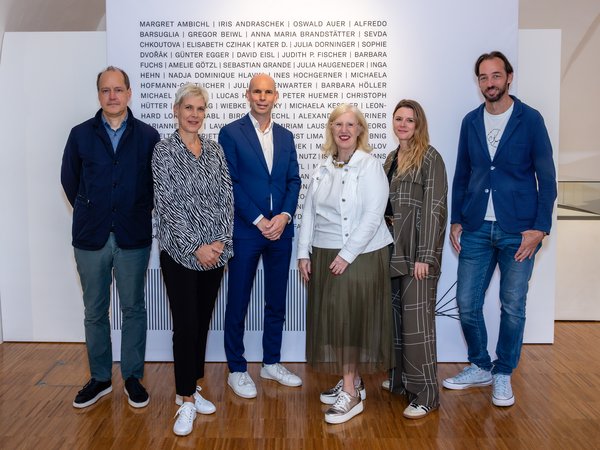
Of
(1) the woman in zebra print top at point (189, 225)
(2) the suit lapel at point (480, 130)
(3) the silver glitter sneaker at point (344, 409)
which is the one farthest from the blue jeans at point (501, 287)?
(1) the woman in zebra print top at point (189, 225)

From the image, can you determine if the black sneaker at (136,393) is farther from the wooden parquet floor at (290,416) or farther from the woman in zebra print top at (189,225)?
the woman in zebra print top at (189,225)

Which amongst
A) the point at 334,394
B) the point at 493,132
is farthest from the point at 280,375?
the point at 493,132

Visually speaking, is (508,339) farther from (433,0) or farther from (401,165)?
(433,0)

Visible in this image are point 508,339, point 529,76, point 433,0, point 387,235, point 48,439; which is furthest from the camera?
point 529,76

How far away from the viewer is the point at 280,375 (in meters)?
4.02

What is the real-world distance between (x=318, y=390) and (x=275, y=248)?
0.92m

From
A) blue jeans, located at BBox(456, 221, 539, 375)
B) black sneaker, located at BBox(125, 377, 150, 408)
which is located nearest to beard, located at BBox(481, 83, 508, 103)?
blue jeans, located at BBox(456, 221, 539, 375)

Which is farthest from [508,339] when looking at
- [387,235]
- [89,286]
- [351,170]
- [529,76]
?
[89,286]

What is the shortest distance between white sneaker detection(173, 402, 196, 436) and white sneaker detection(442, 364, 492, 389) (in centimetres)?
160

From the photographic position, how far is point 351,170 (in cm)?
334

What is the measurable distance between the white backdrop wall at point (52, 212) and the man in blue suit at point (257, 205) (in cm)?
59

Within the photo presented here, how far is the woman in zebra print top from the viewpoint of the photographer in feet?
10.4

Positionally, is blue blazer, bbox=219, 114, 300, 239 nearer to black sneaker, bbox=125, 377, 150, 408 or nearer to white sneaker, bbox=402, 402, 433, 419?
black sneaker, bbox=125, 377, 150, 408

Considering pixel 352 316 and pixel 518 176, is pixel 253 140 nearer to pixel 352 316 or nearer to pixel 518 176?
pixel 352 316
